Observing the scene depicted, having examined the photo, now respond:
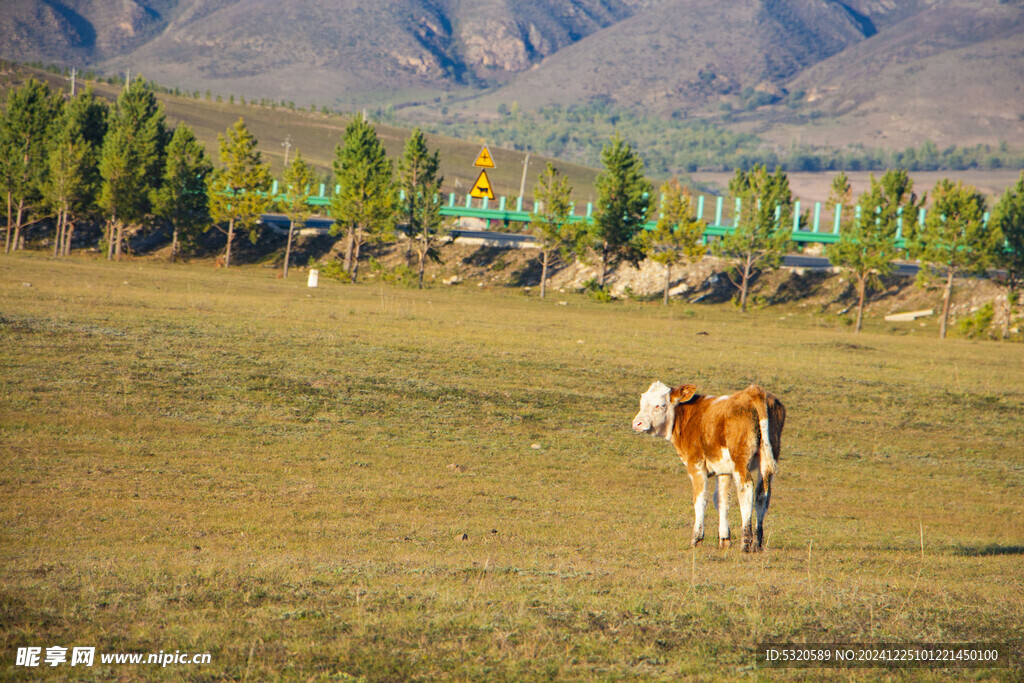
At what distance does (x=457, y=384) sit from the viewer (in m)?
26.2

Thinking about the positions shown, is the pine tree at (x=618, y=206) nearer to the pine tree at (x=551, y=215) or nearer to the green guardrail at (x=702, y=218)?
the pine tree at (x=551, y=215)

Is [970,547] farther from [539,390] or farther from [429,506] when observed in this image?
[539,390]

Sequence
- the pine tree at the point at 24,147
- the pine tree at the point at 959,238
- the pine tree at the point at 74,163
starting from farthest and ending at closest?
the pine tree at the point at 24,147 → the pine tree at the point at 74,163 → the pine tree at the point at 959,238

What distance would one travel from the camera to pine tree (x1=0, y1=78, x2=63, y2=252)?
254ft

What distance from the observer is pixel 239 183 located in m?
82.0

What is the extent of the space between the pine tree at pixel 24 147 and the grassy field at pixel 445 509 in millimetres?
49110

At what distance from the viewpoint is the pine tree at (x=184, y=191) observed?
83.8 metres

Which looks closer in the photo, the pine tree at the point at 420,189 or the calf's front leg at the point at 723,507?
the calf's front leg at the point at 723,507

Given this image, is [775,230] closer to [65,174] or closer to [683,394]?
[65,174]

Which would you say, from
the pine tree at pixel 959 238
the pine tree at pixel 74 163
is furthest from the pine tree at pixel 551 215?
the pine tree at pixel 74 163

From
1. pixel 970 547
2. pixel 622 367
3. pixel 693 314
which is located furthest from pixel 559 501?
pixel 693 314

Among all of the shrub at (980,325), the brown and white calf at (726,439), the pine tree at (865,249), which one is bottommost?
the brown and white calf at (726,439)

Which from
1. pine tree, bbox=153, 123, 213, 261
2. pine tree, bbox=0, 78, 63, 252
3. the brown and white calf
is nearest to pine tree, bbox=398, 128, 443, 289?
pine tree, bbox=153, 123, 213, 261

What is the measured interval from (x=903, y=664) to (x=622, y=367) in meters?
25.0
